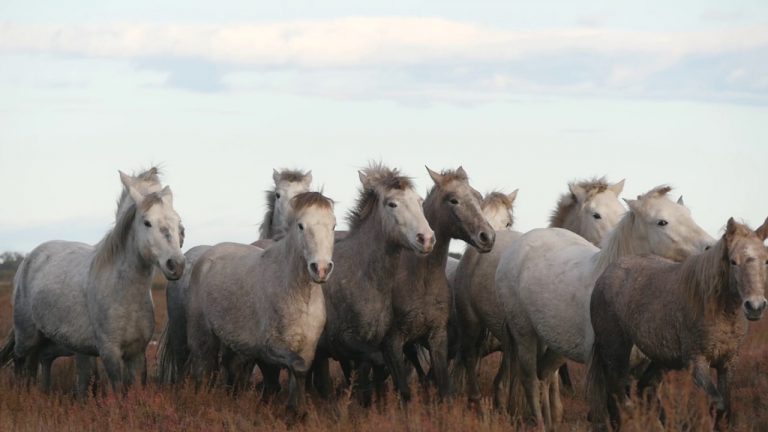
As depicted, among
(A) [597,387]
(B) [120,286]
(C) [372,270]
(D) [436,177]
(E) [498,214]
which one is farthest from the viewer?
(E) [498,214]

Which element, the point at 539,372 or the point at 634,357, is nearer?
the point at 634,357

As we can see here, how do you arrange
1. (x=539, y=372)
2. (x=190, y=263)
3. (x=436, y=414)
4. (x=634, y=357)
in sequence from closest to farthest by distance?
(x=436, y=414)
(x=634, y=357)
(x=539, y=372)
(x=190, y=263)

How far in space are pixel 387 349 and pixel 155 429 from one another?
248cm

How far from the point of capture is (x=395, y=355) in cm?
1081

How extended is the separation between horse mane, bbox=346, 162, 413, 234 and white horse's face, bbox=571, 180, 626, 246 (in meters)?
2.41

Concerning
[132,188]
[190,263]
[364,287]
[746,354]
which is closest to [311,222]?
[364,287]

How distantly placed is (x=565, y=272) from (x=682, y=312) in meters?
2.10

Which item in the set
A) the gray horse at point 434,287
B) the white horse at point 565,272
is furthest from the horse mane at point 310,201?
the white horse at point 565,272

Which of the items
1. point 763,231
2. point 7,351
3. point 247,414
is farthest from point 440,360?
point 7,351

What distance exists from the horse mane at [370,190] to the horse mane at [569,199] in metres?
2.43

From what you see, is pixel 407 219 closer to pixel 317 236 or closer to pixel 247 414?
pixel 317 236

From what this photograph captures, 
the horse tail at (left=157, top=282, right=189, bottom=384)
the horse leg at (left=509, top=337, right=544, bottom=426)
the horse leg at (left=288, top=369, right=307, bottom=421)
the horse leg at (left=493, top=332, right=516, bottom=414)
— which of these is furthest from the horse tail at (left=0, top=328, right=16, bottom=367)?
the horse leg at (left=509, top=337, right=544, bottom=426)

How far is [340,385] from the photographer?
41.9 feet

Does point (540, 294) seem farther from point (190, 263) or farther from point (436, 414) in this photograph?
point (190, 263)
